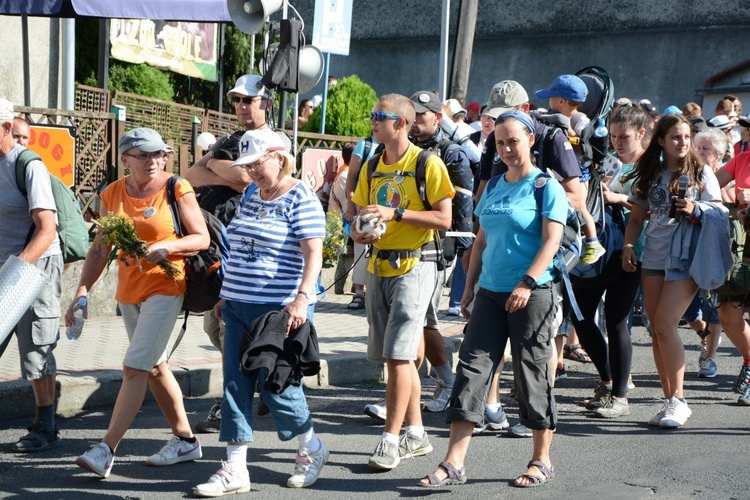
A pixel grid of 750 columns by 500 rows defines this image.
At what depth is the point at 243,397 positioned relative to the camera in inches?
207

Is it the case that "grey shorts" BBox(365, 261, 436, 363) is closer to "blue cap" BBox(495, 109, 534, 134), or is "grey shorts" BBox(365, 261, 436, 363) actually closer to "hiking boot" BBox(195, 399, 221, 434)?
"blue cap" BBox(495, 109, 534, 134)

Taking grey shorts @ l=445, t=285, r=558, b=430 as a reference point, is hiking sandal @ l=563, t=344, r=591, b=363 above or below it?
below

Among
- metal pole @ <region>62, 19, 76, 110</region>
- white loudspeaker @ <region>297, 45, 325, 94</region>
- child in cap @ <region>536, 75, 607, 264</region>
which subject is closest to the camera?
child in cap @ <region>536, 75, 607, 264</region>

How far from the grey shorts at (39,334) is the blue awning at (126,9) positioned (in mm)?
5684

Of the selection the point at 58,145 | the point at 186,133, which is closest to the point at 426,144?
the point at 58,145

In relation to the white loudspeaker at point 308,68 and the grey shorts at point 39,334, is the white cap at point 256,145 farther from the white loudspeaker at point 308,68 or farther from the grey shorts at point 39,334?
the white loudspeaker at point 308,68

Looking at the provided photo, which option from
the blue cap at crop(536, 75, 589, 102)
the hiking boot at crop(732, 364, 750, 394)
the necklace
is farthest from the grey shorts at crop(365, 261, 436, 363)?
the hiking boot at crop(732, 364, 750, 394)

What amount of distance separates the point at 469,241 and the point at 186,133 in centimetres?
889

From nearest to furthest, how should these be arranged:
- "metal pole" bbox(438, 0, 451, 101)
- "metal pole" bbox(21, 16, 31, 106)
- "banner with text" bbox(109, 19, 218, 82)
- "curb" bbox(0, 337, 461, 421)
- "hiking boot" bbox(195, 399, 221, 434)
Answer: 1. "hiking boot" bbox(195, 399, 221, 434)
2. "curb" bbox(0, 337, 461, 421)
3. "metal pole" bbox(21, 16, 31, 106)
4. "metal pole" bbox(438, 0, 451, 101)
5. "banner with text" bbox(109, 19, 218, 82)

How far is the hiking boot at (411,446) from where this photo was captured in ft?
19.3

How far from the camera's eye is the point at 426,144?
22.6 ft

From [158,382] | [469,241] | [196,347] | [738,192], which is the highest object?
[738,192]

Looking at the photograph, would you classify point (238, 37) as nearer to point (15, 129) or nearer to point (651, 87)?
point (651, 87)

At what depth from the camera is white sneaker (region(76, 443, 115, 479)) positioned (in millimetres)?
5402
